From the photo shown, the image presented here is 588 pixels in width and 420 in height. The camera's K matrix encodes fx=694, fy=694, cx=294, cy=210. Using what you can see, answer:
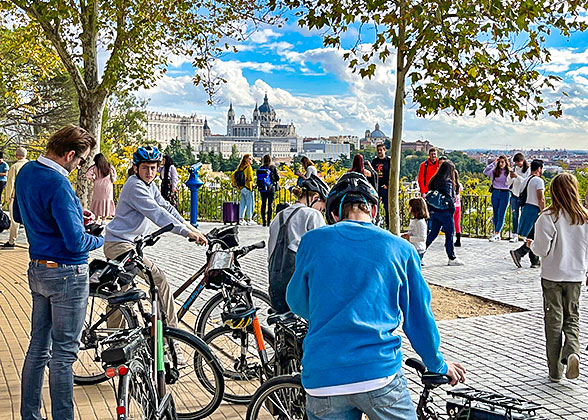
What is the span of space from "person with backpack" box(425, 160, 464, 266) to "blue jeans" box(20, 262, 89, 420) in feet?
29.3

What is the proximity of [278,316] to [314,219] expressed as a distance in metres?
0.81

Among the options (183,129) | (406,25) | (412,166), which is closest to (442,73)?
(406,25)

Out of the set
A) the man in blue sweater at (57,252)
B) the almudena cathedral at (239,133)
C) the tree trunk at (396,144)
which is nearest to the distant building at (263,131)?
the almudena cathedral at (239,133)

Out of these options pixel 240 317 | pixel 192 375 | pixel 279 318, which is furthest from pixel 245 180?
pixel 279 318

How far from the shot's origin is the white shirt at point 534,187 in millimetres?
12156

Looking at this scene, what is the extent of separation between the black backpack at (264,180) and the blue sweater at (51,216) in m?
14.0

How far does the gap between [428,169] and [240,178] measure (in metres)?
6.08

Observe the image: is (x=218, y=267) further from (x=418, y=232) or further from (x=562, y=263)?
(x=418, y=232)

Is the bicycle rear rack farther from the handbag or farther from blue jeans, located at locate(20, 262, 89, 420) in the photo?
the handbag

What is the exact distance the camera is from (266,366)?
5168 millimetres

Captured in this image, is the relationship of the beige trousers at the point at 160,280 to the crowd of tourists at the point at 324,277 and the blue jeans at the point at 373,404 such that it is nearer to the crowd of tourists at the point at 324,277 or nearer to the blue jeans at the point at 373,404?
the crowd of tourists at the point at 324,277

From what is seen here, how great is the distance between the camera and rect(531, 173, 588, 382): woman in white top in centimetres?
615

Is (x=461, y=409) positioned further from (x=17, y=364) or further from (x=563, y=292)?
(x=17, y=364)

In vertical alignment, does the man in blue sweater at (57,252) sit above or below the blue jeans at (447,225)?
above
